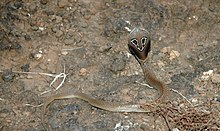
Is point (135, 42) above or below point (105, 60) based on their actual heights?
above

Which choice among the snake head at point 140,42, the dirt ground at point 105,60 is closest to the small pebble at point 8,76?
the dirt ground at point 105,60

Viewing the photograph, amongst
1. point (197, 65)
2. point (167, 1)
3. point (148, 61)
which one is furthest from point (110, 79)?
point (167, 1)

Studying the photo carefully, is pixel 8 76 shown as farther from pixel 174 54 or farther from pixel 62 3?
pixel 174 54

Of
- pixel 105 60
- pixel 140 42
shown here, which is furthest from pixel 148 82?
pixel 105 60

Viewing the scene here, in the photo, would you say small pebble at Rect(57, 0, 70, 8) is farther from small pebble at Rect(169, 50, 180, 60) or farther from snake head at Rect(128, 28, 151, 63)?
small pebble at Rect(169, 50, 180, 60)

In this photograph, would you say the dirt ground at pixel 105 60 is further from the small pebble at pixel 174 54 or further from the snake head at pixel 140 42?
the snake head at pixel 140 42

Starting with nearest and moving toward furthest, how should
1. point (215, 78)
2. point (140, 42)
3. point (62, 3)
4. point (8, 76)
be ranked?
point (215, 78)
point (8, 76)
point (140, 42)
point (62, 3)
